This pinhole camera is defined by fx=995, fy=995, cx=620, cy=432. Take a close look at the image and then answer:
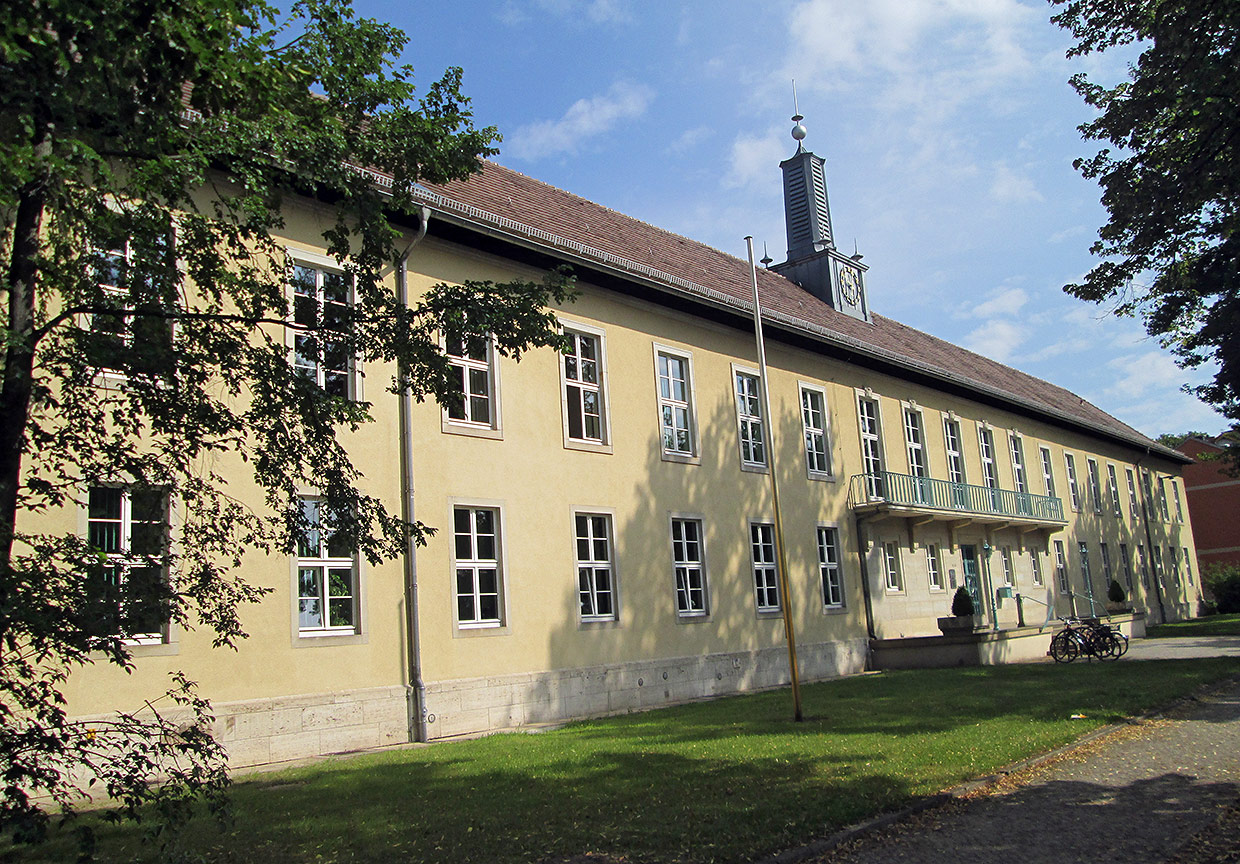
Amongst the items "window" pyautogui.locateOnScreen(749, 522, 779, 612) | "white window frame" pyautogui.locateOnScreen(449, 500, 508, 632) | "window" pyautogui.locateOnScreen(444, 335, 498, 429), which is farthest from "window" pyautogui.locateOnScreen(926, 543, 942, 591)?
"window" pyautogui.locateOnScreen(444, 335, 498, 429)

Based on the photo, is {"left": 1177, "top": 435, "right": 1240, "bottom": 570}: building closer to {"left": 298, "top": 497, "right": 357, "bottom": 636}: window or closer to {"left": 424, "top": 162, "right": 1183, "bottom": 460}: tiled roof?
{"left": 424, "top": 162, "right": 1183, "bottom": 460}: tiled roof

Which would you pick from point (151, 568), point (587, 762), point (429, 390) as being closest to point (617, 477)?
point (587, 762)

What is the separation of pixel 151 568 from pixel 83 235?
1.91 m

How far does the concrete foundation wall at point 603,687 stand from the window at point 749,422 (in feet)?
13.1

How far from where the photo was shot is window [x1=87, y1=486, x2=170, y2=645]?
16.9 feet

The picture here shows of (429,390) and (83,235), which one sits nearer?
(83,235)

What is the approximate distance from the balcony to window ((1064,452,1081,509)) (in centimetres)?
367

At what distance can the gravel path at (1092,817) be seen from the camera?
6.32 m

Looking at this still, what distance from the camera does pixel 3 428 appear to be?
528 centimetres

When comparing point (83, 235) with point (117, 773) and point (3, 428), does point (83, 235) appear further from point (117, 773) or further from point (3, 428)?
point (117, 773)

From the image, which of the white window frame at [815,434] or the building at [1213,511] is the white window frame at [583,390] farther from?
the building at [1213,511]

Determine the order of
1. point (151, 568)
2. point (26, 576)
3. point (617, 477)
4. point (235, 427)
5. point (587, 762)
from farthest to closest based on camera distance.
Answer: point (617, 477)
point (587, 762)
point (235, 427)
point (151, 568)
point (26, 576)

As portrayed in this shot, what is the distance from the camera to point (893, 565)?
82.0ft

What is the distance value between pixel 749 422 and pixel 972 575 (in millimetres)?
10992
